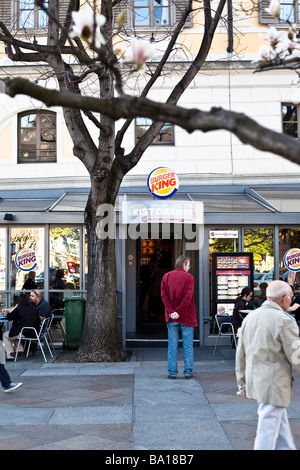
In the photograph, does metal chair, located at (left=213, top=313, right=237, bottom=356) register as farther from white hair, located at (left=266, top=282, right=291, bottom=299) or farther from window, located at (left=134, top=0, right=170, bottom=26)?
window, located at (left=134, top=0, right=170, bottom=26)

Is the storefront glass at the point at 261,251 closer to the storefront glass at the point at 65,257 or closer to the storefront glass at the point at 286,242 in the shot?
the storefront glass at the point at 286,242

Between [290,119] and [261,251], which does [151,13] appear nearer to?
[290,119]

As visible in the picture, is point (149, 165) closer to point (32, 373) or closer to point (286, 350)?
point (32, 373)

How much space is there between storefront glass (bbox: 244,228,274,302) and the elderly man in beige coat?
8.23 m

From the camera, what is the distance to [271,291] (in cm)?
486

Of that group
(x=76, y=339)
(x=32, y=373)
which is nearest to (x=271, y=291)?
(x=32, y=373)

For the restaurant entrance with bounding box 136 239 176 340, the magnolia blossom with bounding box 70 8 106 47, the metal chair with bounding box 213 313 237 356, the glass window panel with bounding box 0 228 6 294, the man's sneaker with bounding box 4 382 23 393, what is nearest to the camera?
the magnolia blossom with bounding box 70 8 106 47

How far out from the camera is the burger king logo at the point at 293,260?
12.7m

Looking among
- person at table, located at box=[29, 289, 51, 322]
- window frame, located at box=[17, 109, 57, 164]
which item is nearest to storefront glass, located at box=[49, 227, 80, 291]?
person at table, located at box=[29, 289, 51, 322]

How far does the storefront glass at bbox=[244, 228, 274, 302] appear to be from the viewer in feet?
42.6

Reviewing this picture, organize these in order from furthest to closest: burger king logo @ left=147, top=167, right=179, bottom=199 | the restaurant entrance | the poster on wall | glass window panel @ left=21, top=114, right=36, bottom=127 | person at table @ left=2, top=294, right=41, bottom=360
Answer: the restaurant entrance
glass window panel @ left=21, top=114, right=36, bottom=127
burger king logo @ left=147, top=167, right=179, bottom=199
the poster on wall
person at table @ left=2, top=294, right=41, bottom=360

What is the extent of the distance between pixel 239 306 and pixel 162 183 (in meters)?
3.37

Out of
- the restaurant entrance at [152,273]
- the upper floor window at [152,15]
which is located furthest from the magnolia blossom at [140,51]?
the restaurant entrance at [152,273]

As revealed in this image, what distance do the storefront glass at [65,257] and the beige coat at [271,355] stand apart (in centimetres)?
851
